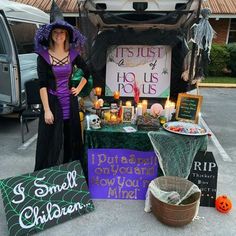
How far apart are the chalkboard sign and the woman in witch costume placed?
107 centimetres

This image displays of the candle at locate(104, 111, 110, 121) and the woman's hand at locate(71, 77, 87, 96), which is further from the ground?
the woman's hand at locate(71, 77, 87, 96)

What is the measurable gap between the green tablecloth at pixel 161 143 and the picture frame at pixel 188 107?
387mm

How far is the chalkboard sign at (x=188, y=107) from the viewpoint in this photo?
3.13m

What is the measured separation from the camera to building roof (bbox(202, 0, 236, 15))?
11.4 meters

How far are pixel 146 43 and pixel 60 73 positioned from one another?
1373mm

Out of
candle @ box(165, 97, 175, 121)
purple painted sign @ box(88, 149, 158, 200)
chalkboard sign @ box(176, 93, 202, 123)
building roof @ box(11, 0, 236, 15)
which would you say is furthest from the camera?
building roof @ box(11, 0, 236, 15)

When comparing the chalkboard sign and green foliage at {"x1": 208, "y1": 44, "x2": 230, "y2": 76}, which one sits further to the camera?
green foliage at {"x1": 208, "y1": 44, "x2": 230, "y2": 76}

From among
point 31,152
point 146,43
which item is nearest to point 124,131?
point 146,43

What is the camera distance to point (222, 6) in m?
11.8

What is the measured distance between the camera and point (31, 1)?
11.9 metres

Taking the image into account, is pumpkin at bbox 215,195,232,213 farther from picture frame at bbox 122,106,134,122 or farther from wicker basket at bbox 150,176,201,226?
picture frame at bbox 122,106,134,122

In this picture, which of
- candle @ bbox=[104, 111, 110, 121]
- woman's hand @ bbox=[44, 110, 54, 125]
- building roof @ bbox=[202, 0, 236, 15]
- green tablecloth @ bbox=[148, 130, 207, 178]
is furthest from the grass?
woman's hand @ bbox=[44, 110, 54, 125]

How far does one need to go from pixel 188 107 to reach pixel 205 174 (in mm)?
736

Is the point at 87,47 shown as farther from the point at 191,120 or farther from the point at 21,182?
the point at 21,182
